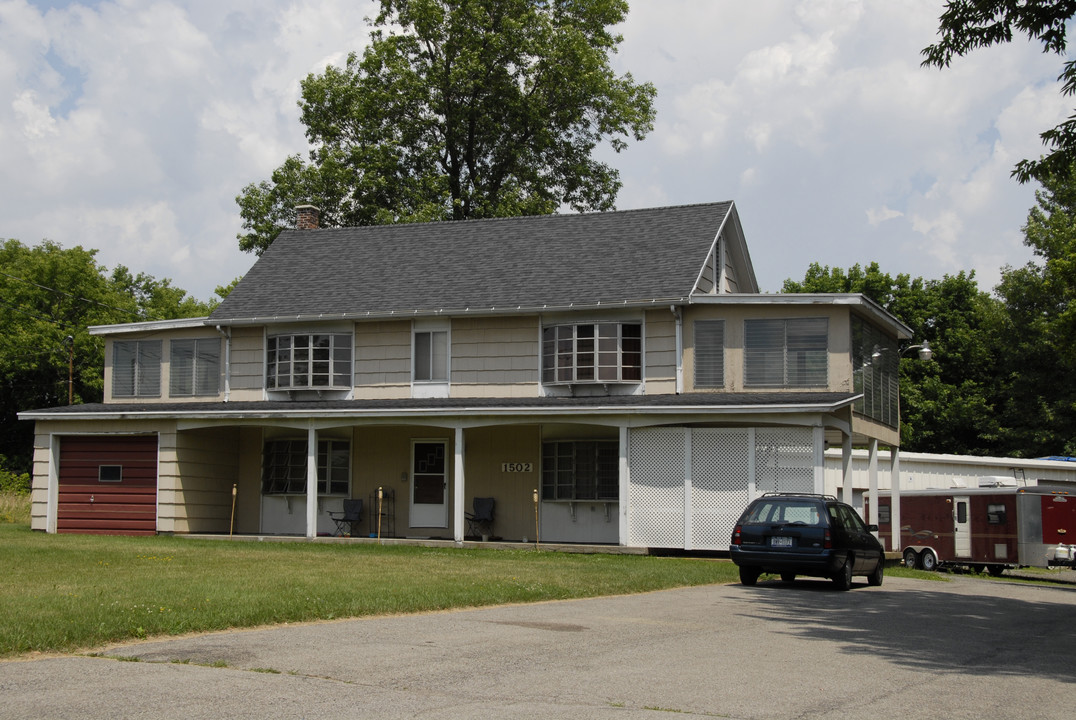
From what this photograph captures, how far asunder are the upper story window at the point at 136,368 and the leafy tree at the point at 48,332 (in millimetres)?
24837

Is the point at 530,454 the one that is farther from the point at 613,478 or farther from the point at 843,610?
the point at 843,610

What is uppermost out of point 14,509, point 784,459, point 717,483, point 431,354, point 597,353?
point 431,354

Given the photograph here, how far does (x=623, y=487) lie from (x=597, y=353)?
3282mm

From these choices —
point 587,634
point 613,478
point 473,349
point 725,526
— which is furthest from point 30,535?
point 587,634

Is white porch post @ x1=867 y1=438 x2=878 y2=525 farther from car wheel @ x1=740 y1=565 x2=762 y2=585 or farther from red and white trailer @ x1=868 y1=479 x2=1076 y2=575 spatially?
car wheel @ x1=740 y1=565 x2=762 y2=585

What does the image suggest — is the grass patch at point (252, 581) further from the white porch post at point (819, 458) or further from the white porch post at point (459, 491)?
the white porch post at point (819, 458)

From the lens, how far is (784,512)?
18.0 m

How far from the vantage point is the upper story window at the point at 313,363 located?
2839 cm

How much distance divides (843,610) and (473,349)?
14491 mm

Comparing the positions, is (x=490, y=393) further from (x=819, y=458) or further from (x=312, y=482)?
(x=819, y=458)

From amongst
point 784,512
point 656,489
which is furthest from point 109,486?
point 784,512

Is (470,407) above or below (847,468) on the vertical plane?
above

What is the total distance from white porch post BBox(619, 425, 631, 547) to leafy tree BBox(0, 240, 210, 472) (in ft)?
119

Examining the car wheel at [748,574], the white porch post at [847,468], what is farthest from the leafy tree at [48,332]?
the car wheel at [748,574]
